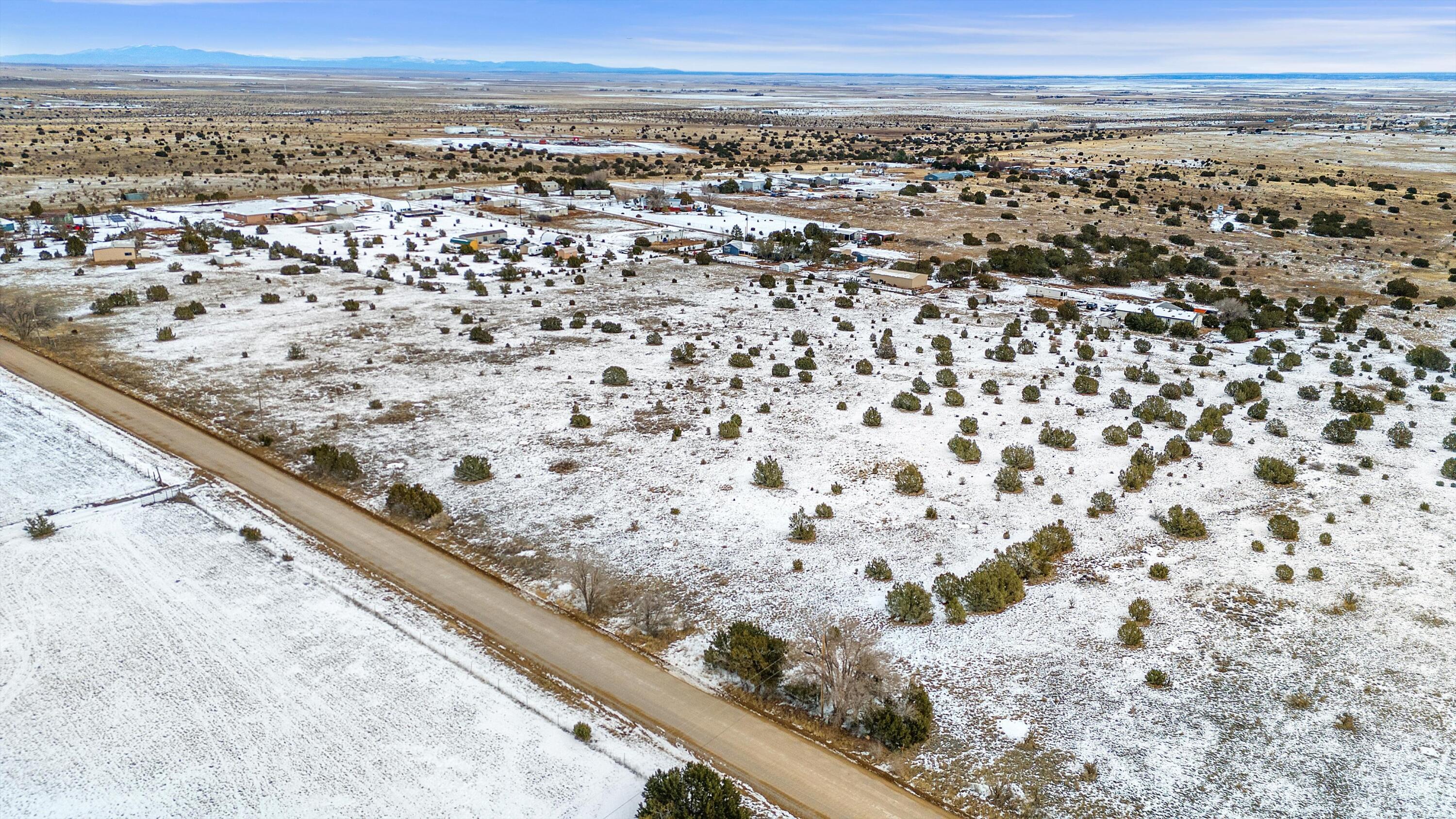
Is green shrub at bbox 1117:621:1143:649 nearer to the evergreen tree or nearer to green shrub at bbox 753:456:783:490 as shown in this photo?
the evergreen tree

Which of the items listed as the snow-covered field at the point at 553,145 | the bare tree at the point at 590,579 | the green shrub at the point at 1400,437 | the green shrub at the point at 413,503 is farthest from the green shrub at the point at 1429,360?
the snow-covered field at the point at 553,145

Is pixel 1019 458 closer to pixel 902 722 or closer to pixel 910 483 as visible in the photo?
pixel 910 483

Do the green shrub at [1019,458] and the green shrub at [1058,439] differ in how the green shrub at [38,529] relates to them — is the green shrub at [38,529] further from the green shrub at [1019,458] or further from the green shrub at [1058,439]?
the green shrub at [1058,439]

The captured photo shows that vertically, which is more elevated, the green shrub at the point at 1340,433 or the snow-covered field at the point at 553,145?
the snow-covered field at the point at 553,145

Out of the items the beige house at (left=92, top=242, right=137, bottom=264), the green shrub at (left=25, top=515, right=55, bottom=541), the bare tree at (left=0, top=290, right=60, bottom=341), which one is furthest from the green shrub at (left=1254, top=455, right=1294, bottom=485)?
the beige house at (left=92, top=242, right=137, bottom=264)

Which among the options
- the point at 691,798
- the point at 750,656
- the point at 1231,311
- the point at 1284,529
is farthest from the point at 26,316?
the point at 1231,311

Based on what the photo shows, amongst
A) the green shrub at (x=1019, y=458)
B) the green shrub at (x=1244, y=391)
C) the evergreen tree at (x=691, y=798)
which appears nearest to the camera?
the evergreen tree at (x=691, y=798)

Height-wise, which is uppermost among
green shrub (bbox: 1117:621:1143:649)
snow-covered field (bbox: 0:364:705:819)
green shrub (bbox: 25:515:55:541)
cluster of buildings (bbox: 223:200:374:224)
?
cluster of buildings (bbox: 223:200:374:224)
